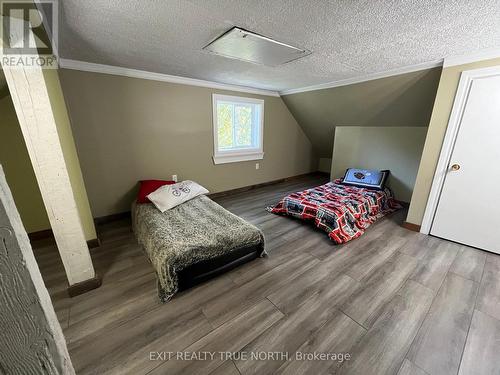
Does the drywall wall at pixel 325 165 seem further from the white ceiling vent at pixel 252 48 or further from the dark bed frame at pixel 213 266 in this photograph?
the dark bed frame at pixel 213 266

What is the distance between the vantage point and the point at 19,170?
2.20m

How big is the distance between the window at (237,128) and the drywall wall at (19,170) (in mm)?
2364

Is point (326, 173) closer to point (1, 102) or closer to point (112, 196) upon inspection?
point (112, 196)

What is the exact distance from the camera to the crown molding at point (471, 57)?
1917mm

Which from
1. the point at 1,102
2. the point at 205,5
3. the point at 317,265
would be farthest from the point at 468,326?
the point at 1,102

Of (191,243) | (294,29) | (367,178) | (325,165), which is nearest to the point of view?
(294,29)

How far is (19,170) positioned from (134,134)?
Answer: 123 centimetres

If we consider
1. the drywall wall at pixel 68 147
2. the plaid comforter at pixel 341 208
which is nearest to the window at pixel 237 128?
the plaid comforter at pixel 341 208

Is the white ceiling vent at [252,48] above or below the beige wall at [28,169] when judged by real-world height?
above

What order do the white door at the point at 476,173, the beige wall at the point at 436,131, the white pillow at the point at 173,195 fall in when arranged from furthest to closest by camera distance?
the white pillow at the point at 173,195, the beige wall at the point at 436,131, the white door at the point at 476,173

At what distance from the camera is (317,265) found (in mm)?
2004

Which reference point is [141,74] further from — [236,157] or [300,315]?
[300,315]

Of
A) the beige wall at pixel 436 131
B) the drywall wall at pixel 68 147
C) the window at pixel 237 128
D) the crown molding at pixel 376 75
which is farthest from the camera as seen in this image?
the window at pixel 237 128

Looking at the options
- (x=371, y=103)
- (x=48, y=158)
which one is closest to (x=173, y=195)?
(x=48, y=158)
